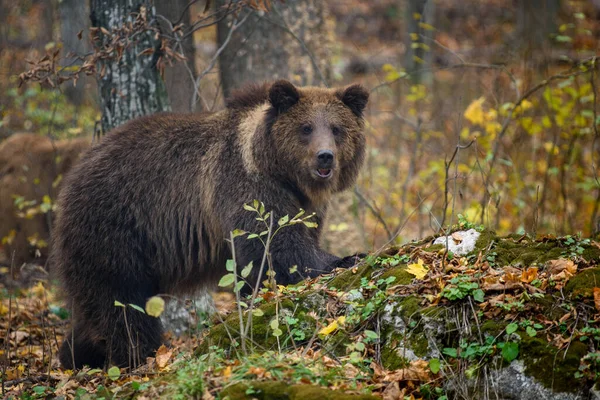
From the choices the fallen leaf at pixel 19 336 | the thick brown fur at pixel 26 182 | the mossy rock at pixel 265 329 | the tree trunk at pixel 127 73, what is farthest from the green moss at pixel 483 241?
the thick brown fur at pixel 26 182

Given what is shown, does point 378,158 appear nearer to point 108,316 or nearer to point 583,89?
point 583,89

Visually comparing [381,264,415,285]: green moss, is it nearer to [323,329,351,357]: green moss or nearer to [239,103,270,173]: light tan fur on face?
[323,329,351,357]: green moss

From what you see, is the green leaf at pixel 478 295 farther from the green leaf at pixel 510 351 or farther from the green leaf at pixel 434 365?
the green leaf at pixel 434 365

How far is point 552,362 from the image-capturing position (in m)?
3.85

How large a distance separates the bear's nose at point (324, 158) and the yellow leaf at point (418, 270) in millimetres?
1871

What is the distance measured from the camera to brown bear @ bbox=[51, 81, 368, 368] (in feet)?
20.6

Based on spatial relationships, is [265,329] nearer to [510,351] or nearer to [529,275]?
[510,351]

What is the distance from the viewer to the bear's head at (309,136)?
6355mm

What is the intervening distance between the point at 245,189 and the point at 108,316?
1.78m

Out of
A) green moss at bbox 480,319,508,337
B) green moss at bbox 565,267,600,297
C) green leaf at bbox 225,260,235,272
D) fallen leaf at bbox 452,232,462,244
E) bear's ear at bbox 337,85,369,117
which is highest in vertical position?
bear's ear at bbox 337,85,369,117

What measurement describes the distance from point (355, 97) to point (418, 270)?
265cm

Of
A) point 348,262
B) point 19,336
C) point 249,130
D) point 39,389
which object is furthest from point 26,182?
point 348,262

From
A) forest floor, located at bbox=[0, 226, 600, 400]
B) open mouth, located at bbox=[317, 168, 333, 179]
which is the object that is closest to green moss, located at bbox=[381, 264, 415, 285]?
forest floor, located at bbox=[0, 226, 600, 400]

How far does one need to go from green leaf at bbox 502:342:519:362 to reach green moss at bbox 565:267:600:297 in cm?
58
